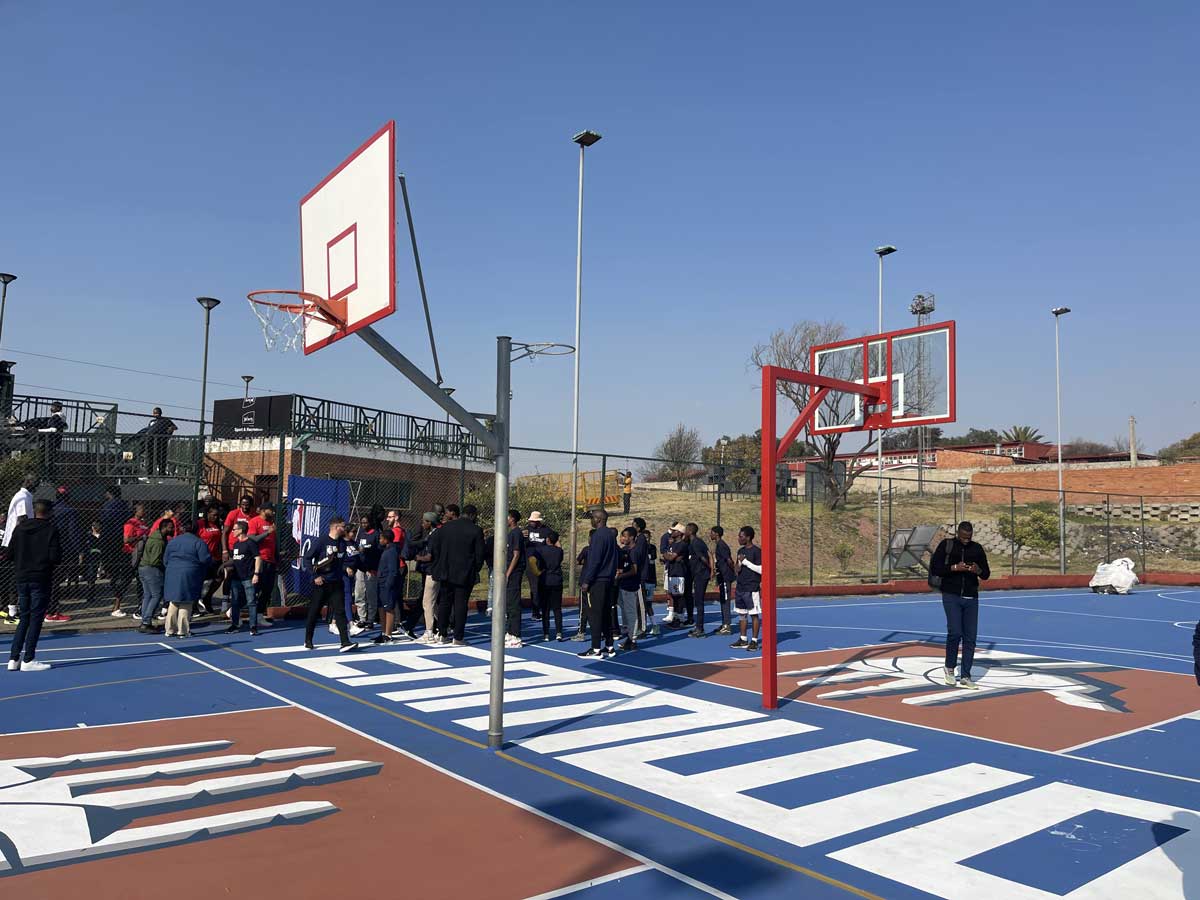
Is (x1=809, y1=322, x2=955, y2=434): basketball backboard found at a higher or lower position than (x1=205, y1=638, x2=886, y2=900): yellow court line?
higher

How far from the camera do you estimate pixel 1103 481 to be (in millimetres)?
49281

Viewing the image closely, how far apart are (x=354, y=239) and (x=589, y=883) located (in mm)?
5845

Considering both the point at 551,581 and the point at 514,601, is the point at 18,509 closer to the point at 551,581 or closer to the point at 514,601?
the point at 514,601

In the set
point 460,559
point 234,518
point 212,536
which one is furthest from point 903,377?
point 212,536

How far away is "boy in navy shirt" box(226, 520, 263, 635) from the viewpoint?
1399 cm

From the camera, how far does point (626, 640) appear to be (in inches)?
540

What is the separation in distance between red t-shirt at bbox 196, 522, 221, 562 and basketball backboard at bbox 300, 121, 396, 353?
26.0 feet

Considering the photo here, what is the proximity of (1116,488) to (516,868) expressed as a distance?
52344 millimetres

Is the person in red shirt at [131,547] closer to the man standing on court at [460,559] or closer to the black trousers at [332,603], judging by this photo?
the black trousers at [332,603]

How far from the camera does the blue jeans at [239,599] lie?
45.9 ft

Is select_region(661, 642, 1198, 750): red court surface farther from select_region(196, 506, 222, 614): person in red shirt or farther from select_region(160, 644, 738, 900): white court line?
select_region(196, 506, 222, 614): person in red shirt

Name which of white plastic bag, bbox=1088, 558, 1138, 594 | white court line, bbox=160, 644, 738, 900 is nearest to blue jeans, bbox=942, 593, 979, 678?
white court line, bbox=160, 644, 738, 900

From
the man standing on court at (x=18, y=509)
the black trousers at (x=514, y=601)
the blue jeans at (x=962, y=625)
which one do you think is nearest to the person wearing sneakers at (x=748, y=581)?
the blue jeans at (x=962, y=625)

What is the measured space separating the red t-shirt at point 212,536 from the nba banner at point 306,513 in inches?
58.6
